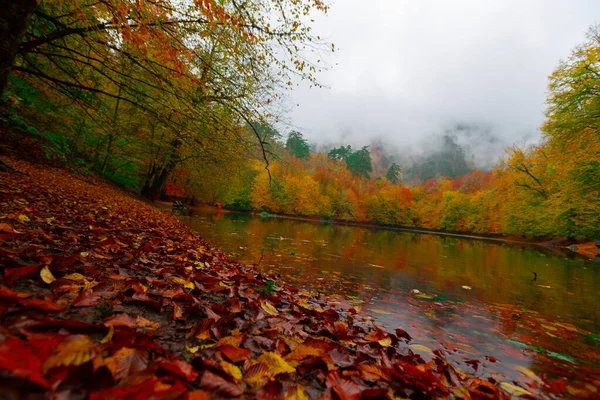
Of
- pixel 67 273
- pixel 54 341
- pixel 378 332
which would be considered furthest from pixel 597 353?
pixel 67 273

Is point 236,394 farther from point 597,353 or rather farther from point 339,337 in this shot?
point 597,353

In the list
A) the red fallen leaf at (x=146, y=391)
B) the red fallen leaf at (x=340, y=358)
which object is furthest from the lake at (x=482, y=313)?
the red fallen leaf at (x=146, y=391)

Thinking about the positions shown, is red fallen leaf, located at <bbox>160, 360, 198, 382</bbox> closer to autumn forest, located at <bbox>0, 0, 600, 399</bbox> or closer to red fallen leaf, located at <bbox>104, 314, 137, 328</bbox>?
autumn forest, located at <bbox>0, 0, 600, 399</bbox>

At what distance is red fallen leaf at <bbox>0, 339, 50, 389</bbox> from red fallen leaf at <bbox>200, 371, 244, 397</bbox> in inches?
18.4

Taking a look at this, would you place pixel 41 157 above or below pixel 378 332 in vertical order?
above

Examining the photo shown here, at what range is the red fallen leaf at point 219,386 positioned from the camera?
1.00m

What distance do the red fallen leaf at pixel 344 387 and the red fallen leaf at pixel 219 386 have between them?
43cm

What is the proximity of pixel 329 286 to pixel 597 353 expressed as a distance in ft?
10.7

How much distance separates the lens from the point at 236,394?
1.00 m

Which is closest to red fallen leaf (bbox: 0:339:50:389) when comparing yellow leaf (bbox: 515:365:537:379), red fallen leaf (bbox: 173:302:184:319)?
red fallen leaf (bbox: 173:302:184:319)

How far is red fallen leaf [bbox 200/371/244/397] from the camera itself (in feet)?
3.26

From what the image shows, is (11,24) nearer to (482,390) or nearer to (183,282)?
(183,282)

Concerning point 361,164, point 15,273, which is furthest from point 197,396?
point 361,164

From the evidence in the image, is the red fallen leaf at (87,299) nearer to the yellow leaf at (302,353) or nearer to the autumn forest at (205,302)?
the autumn forest at (205,302)
